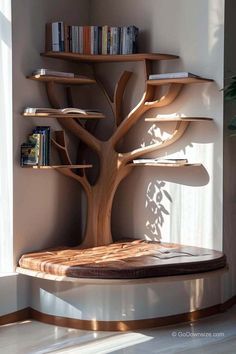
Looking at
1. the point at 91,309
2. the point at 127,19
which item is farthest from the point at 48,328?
the point at 127,19

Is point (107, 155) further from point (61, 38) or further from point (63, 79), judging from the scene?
point (61, 38)

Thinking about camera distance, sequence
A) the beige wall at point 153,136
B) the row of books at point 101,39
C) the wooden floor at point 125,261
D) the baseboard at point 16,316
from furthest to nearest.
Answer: the row of books at point 101,39, the beige wall at point 153,136, the baseboard at point 16,316, the wooden floor at point 125,261

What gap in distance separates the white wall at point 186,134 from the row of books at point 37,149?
769 millimetres

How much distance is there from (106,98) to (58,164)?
68 cm

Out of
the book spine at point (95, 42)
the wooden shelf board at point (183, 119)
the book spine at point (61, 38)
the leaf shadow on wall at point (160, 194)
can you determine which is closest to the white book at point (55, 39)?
the book spine at point (61, 38)

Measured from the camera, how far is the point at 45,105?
452 cm

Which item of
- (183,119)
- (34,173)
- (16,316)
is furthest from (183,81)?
(16,316)

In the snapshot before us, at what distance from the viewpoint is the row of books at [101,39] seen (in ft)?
15.0

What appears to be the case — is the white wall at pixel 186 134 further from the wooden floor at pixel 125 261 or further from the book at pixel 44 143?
the book at pixel 44 143

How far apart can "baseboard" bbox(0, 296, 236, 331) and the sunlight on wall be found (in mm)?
343

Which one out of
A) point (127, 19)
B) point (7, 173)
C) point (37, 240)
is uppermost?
point (127, 19)

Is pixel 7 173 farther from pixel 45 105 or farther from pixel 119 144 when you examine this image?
pixel 119 144

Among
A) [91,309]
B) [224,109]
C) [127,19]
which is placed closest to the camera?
[91,309]

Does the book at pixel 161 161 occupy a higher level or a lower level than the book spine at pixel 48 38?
lower
